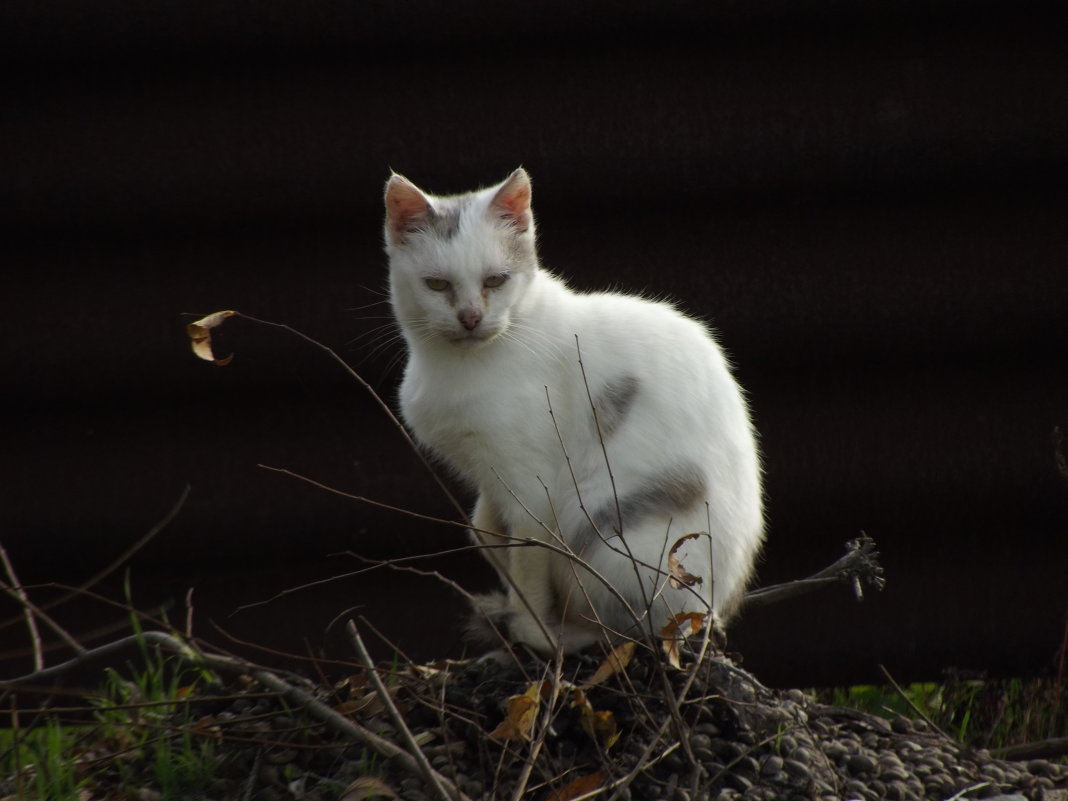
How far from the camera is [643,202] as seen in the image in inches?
128

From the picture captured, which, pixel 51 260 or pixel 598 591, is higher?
pixel 51 260

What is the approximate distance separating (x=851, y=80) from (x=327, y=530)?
2.07m

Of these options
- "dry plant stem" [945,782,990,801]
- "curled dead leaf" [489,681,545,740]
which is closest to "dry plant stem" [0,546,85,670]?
"curled dead leaf" [489,681,545,740]

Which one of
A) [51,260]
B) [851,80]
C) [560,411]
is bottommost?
[560,411]

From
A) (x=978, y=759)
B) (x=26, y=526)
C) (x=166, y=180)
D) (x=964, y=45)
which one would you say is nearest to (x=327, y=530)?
(x=26, y=526)

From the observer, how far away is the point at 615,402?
2449 mm

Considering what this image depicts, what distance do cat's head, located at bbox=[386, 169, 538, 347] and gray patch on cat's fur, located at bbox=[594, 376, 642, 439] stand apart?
0.27 m

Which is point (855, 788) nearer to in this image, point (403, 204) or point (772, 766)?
point (772, 766)

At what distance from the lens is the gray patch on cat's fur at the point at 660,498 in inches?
93.4

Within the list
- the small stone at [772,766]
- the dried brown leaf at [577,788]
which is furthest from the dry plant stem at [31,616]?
the small stone at [772,766]

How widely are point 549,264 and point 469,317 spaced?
96 cm

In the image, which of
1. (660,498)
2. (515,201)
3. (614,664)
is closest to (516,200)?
(515,201)

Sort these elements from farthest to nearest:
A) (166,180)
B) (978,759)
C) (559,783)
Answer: (166,180), (978,759), (559,783)

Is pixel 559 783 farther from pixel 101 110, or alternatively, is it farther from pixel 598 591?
pixel 101 110
